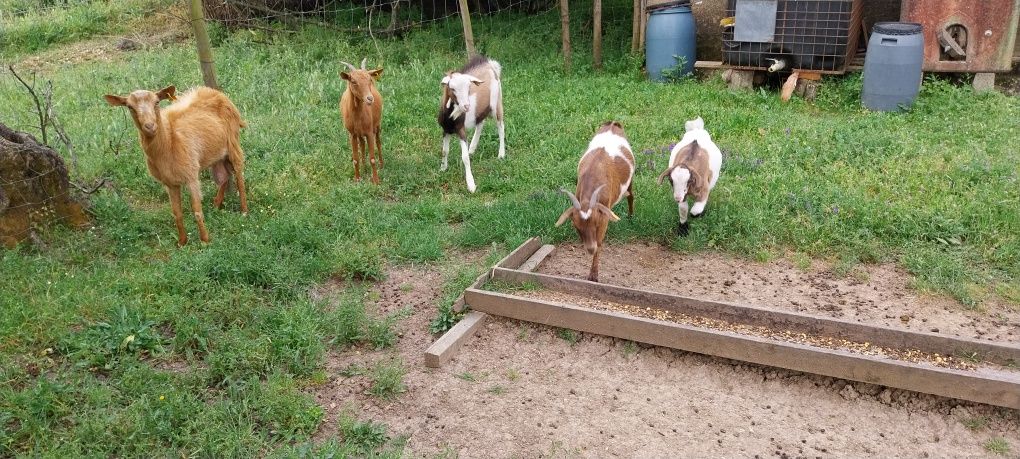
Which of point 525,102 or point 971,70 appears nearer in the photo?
point 971,70

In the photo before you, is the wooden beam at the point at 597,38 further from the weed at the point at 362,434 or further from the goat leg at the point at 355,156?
the weed at the point at 362,434

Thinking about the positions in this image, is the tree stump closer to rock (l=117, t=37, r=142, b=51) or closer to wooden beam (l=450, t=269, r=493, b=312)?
wooden beam (l=450, t=269, r=493, b=312)

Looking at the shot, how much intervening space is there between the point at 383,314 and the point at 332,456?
1.68m

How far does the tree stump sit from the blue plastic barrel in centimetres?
750

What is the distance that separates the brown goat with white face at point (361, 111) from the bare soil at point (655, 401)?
2.56 m

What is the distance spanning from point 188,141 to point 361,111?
1.81m

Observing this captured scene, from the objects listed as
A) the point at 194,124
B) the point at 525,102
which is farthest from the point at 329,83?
the point at 194,124

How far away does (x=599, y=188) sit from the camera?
521 cm

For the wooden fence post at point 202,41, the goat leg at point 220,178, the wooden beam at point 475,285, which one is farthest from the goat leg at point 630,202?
the wooden fence post at point 202,41

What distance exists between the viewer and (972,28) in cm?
892

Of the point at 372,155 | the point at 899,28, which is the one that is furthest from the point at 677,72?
the point at 372,155

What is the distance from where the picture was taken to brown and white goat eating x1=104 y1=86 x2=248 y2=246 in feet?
18.4

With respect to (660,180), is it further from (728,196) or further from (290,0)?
(290,0)

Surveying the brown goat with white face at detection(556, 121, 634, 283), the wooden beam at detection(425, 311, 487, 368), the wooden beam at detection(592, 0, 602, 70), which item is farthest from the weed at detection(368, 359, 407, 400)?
the wooden beam at detection(592, 0, 602, 70)
